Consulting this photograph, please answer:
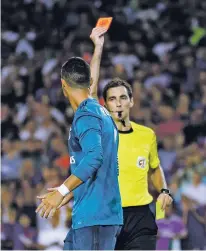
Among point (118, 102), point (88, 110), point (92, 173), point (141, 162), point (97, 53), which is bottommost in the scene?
point (92, 173)

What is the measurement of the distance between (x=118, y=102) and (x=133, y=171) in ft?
1.80

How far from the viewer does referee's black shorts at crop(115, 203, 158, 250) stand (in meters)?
6.15

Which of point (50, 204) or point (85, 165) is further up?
point (85, 165)

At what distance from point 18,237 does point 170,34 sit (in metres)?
5.84

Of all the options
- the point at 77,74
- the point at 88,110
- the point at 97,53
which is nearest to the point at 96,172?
the point at 88,110

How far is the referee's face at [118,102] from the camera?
20.7ft

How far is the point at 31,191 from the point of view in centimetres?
1058

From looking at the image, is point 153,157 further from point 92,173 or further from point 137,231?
Result: point 92,173

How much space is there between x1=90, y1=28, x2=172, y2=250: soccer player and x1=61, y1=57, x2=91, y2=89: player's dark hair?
3.26ft

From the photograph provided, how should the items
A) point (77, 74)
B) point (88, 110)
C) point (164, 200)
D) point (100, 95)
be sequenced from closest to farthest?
1. point (88, 110)
2. point (77, 74)
3. point (164, 200)
4. point (100, 95)

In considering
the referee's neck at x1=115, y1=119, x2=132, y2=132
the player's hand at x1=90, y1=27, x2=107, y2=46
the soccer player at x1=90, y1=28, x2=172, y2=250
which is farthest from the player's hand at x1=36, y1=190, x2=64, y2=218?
the player's hand at x1=90, y1=27, x2=107, y2=46

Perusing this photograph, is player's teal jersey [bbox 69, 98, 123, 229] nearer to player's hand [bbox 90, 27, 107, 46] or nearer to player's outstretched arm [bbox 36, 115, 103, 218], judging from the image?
player's outstretched arm [bbox 36, 115, 103, 218]

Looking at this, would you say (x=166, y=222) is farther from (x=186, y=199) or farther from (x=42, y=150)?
(x=42, y=150)

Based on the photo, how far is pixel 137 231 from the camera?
6.19 m
